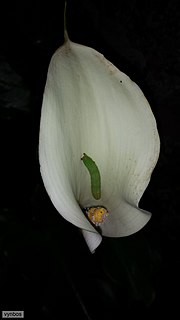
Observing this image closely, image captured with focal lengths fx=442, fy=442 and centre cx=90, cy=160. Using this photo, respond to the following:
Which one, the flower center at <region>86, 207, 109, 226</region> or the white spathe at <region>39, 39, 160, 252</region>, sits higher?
the white spathe at <region>39, 39, 160, 252</region>

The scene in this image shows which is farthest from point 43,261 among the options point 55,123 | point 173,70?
point 173,70

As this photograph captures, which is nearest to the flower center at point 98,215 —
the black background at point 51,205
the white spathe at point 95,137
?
the white spathe at point 95,137

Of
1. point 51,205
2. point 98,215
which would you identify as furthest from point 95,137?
point 51,205

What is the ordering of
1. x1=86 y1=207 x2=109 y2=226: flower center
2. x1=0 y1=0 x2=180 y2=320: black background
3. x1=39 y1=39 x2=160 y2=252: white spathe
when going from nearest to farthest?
x1=39 y1=39 x2=160 y2=252: white spathe
x1=86 y1=207 x2=109 y2=226: flower center
x1=0 y1=0 x2=180 y2=320: black background

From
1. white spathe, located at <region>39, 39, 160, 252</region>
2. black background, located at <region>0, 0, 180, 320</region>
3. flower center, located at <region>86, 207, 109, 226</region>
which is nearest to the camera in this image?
white spathe, located at <region>39, 39, 160, 252</region>

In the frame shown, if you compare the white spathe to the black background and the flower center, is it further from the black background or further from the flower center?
the black background

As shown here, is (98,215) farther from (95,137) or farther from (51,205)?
(51,205)

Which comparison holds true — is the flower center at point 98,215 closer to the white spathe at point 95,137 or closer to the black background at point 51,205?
the white spathe at point 95,137

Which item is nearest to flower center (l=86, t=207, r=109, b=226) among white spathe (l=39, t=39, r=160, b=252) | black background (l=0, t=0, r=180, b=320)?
white spathe (l=39, t=39, r=160, b=252)
